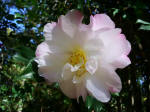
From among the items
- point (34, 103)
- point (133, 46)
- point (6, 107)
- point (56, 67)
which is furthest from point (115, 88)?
point (6, 107)

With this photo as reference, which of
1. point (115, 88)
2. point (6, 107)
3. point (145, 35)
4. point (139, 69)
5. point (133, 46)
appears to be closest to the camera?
point (115, 88)

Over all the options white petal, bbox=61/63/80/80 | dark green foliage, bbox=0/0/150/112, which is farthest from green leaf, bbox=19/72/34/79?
white petal, bbox=61/63/80/80

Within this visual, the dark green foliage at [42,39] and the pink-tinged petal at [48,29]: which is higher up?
the pink-tinged petal at [48,29]

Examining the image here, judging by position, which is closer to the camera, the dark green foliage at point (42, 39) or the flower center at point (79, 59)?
the flower center at point (79, 59)

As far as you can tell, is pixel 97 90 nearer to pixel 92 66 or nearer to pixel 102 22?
pixel 92 66

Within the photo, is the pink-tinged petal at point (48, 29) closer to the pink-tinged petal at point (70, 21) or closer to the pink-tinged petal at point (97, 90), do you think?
the pink-tinged petal at point (70, 21)

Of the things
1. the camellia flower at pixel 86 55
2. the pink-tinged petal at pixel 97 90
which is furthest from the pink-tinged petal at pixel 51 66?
the pink-tinged petal at pixel 97 90

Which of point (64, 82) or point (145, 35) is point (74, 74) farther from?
point (145, 35)
